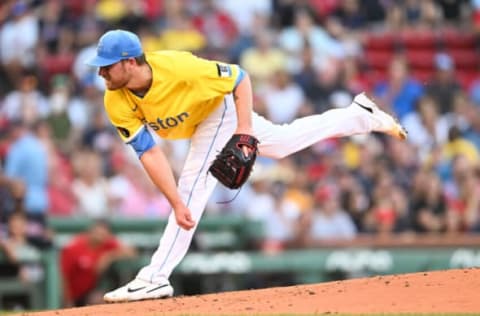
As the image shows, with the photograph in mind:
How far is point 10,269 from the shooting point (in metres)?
13.2

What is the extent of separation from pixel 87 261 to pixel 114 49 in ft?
18.0

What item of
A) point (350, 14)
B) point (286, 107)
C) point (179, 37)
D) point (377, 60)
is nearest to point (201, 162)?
point (286, 107)

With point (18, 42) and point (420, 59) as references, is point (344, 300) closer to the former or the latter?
point (18, 42)

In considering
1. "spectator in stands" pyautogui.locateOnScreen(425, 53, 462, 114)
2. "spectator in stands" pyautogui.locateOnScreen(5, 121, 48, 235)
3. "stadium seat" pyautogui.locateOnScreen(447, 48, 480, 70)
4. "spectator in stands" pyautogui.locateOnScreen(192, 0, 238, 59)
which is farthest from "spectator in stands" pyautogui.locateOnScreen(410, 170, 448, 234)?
"stadium seat" pyautogui.locateOnScreen(447, 48, 480, 70)

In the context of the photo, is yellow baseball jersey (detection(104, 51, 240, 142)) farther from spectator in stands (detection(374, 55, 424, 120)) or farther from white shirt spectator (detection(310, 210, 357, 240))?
spectator in stands (detection(374, 55, 424, 120))

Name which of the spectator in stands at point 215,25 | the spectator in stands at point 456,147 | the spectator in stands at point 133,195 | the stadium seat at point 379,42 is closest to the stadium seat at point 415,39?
the stadium seat at point 379,42

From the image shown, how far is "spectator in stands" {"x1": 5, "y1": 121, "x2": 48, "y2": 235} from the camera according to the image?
43.0ft

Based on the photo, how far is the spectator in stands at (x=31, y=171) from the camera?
13102 mm

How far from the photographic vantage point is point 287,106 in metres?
16.6

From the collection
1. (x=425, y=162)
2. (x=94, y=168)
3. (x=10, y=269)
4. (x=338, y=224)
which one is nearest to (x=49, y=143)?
(x=94, y=168)

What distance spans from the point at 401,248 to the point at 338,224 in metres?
0.87

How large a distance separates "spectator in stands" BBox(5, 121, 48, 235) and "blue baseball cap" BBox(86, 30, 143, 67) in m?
5.14

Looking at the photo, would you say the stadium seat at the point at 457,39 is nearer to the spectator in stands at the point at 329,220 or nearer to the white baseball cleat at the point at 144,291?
the spectator in stands at the point at 329,220

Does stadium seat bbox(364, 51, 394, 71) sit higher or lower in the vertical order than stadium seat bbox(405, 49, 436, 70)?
higher
